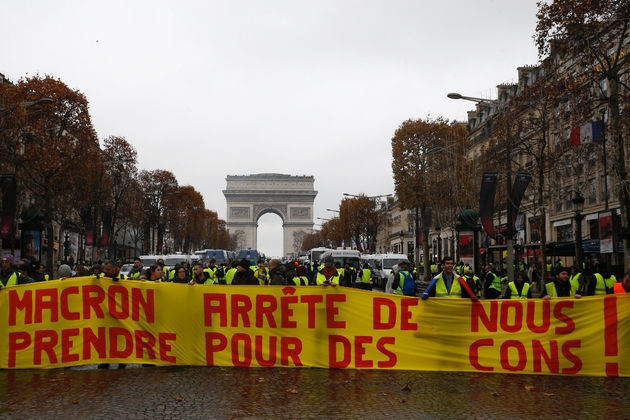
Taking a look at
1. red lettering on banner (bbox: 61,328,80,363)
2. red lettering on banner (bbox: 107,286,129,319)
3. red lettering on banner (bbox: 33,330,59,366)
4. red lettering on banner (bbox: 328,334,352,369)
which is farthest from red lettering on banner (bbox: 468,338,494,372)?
red lettering on banner (bbox: 33,330,59,366)

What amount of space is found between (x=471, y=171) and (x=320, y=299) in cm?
4123

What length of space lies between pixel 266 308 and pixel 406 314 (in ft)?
6.15

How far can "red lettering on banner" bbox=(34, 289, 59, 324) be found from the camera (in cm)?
1124

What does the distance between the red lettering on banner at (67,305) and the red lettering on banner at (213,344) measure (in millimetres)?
1785

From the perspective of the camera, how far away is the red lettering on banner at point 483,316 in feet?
35.6

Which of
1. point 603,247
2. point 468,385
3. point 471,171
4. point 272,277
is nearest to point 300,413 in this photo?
point 468,385

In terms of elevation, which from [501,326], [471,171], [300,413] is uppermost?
[471,171]

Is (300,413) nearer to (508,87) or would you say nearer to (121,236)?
(508,87)

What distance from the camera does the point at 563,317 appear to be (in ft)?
35.1

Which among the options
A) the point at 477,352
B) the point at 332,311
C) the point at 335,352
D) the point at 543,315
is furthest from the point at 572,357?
the point at 332,311

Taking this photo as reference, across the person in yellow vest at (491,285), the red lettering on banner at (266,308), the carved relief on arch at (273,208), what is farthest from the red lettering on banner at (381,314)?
the carved relief on arch at (273,208)

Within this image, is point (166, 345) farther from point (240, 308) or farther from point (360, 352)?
point (360, 352)

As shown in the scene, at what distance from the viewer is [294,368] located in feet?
35.9

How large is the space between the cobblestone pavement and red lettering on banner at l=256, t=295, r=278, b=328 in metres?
0.66
